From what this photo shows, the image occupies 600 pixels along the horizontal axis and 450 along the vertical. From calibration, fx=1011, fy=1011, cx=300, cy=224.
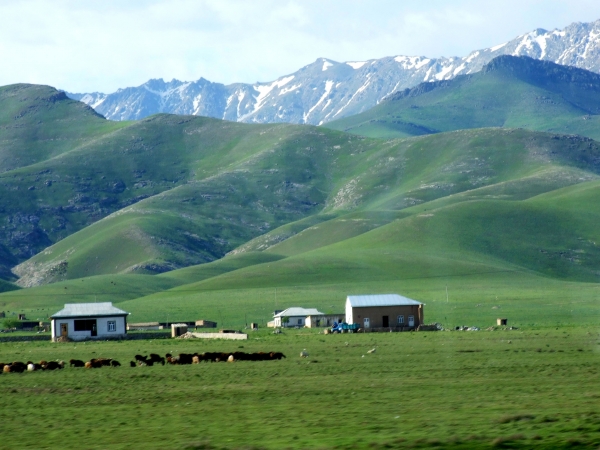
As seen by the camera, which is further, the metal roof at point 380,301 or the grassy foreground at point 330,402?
the metal roof at point 380,301

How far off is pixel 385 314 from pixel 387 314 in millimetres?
178

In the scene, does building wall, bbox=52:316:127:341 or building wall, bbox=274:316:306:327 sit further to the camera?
building wall, bbox=274:316:306:327

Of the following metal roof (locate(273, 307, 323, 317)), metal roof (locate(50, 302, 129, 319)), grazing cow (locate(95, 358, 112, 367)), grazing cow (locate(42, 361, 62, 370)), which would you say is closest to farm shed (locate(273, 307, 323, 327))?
metal roof (locate(273, 307, 323, 317))

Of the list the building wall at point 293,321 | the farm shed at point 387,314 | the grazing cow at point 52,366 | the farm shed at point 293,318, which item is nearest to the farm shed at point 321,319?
the farm shed at point 293,318

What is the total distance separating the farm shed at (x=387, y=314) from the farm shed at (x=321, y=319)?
1035 centimetres

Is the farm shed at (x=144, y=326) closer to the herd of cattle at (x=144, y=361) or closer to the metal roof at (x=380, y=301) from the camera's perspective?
the metal roof at (x=380, y=301)

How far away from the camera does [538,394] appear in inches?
1319

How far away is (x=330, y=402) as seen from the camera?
33.7 m

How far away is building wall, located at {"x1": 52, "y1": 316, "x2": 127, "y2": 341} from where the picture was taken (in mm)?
84375

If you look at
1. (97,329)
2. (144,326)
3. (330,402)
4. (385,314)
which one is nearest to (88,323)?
(97,329)

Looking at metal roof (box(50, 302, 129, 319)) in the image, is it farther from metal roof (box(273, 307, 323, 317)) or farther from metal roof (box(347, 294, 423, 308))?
metal roof (box(273, 307, 323, 317))

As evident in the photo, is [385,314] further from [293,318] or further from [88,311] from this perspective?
[88,311]

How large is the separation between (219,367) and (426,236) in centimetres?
15168

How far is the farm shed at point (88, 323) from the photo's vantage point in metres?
84.4
